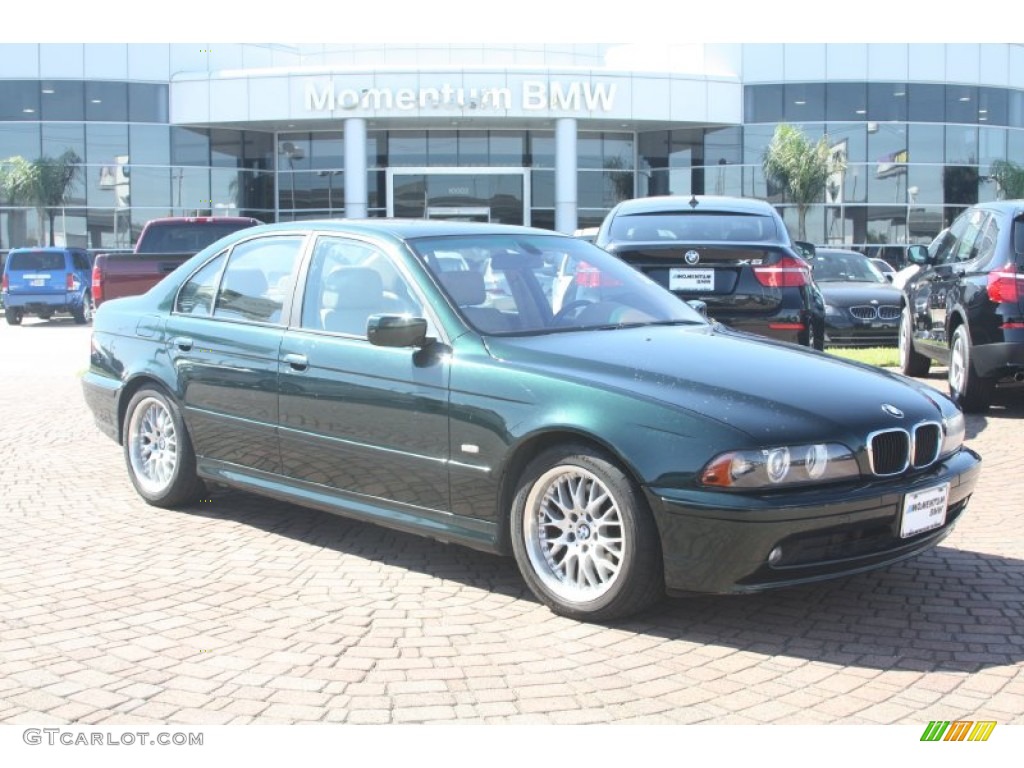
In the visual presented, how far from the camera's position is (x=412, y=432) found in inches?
191

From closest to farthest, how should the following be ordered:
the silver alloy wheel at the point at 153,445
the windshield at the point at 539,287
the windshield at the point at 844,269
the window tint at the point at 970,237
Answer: the windshield at the point at 539,287 → the silver alloy wheel at the point at 153,445 → the window tint at the point at 970,237 → the windshield at the point at 844,269

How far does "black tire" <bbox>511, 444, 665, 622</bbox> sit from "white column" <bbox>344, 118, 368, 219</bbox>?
33.8 metres

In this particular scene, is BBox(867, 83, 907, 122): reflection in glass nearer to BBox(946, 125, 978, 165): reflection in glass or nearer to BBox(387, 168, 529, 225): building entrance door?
BBox(946, 125, 978, 165): reflection in glass

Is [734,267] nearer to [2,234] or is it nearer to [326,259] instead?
[326,259]

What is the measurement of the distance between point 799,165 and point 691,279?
104ft

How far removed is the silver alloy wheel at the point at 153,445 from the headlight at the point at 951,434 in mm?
3993

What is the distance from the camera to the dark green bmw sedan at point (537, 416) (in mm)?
4047

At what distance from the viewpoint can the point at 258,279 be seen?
5902 millimetres

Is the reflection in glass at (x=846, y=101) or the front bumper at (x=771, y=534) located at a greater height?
the reflection in glass at (x=846, y=101)

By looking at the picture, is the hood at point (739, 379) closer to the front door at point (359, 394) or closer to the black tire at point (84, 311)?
the front door at point (359, 394)

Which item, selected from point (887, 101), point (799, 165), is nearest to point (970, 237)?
point (799, 165)

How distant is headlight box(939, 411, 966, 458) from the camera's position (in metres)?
4.59

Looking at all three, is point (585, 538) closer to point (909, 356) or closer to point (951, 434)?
point (951, 434)

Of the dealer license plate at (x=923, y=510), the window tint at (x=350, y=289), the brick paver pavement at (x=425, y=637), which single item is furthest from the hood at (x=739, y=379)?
the brick paver pavement at (x=425, y=637)
